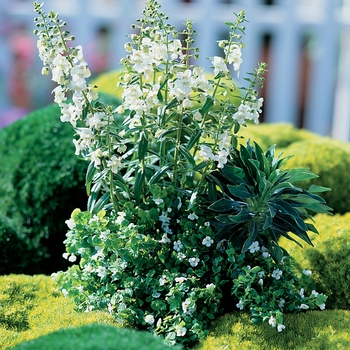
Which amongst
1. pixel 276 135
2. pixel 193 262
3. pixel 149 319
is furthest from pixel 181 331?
pixel 276 135

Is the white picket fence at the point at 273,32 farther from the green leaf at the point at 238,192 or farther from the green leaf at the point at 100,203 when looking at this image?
the green leaf at the point at 238,192

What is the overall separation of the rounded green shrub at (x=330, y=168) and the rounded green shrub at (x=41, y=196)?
1.45 meters

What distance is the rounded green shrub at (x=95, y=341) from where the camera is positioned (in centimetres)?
179

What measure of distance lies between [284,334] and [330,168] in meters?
1.90

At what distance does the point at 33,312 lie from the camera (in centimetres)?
255

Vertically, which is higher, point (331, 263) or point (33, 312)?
point (331, 263)

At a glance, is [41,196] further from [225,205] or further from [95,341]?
[95,341]

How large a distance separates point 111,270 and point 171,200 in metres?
0.39

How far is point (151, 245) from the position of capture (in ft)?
8.20

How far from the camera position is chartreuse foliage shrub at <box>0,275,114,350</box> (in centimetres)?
236

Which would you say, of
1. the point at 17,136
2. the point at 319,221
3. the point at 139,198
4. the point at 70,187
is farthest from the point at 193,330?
the point at 17,136

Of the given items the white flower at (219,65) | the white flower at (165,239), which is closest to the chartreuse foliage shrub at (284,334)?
the white flower at (165,239)

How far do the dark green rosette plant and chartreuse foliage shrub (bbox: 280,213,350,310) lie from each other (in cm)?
30

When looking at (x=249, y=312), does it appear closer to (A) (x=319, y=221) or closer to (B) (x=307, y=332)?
(B) (x=307, y=332)
